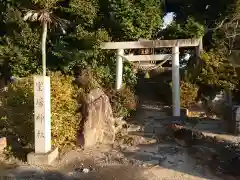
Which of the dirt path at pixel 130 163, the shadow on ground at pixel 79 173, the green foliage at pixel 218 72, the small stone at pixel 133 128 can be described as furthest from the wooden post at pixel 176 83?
the shadow on ground at pixel 79 173

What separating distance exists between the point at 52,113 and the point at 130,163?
334 cm

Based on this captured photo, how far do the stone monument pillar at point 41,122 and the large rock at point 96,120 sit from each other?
2.09m

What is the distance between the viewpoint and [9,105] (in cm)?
1348

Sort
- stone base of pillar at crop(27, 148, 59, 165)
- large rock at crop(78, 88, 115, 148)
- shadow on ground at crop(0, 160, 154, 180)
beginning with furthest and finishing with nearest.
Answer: large rock at crop(78, 88, 115, 148) → stone base of pillar at crop(27, 148, 59, 165) → shadow on ground at crop(0, 160, 154, 180)

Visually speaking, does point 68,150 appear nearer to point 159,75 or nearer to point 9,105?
point 9,105

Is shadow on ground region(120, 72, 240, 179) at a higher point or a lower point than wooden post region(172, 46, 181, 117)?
lower

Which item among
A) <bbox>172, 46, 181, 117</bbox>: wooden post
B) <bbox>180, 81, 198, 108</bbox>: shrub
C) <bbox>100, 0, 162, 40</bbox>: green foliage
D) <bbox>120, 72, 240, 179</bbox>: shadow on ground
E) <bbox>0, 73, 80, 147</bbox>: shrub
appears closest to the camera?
<bbox>120, 72, 240, 179</bbox>: shadow on ground

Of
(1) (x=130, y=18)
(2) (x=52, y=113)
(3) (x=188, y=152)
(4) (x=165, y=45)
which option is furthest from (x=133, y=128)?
(1) (x=130, y=18)

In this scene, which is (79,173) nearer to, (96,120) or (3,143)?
(96,120)

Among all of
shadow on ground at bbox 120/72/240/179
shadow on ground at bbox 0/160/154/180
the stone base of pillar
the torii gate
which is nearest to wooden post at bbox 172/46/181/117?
the torii gate

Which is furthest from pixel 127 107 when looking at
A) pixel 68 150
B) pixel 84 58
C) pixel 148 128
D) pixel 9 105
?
pixel 9 105

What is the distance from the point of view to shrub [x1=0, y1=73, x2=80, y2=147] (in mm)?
12664

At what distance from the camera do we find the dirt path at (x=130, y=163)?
10.6 meters

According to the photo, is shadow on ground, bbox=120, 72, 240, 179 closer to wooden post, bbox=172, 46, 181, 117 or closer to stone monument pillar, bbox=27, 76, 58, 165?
wooden post, bbox=172, 46, 181, 117
